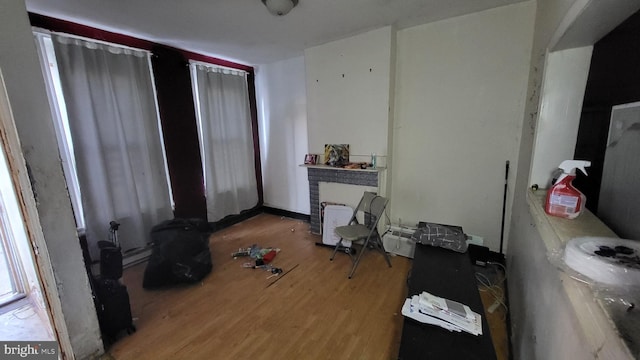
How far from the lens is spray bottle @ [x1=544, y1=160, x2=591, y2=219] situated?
99 cm

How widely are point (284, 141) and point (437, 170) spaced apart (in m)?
2.23

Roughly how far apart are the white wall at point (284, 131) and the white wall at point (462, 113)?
4.72 feet

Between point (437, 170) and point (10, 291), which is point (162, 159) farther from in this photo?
point (437, 170)

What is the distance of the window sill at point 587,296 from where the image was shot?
18.5 inches

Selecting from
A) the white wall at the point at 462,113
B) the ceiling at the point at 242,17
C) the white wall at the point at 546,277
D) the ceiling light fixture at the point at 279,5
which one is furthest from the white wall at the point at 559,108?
the ceiling light fixture at the point at 279,5

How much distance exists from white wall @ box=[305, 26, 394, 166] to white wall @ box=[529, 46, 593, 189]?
137cm

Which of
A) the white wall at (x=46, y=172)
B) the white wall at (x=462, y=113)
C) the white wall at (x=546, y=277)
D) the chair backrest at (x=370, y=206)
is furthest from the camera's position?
the chair backrest at (x=370, y=206)

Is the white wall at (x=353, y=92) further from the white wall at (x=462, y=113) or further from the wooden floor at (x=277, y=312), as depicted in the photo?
the wooden floor at (x=277, y=312)

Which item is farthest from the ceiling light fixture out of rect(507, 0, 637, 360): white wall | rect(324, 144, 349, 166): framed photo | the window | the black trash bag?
the black trash bag

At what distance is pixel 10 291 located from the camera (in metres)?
2.16

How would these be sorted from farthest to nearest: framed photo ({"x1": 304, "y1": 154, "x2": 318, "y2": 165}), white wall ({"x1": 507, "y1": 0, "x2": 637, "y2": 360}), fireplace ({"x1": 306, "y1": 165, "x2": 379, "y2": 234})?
framed photo ({"x1": 304, "y1": 154, "x2": 318, "y2": 165}), fireplace ({"x1": 306, "y1": 165, "x2": 379, "y2": 234}), white wall ({"x1": 507, "y1": 0, "x2": 637, "y2": 360})

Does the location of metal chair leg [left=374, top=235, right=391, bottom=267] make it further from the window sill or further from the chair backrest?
the window sill

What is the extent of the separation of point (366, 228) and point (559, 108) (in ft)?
5.69

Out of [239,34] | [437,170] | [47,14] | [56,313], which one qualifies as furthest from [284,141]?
[56,313]
